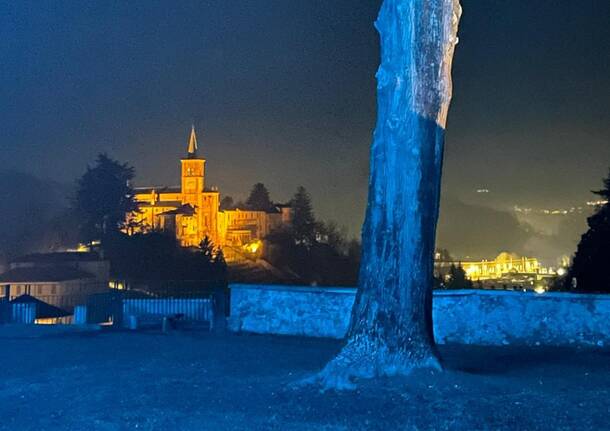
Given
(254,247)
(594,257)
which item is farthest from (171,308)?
(254,247)

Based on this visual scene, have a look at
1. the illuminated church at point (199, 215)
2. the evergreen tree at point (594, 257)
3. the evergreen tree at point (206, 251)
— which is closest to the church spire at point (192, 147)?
the illuminated church at point (199, 215)

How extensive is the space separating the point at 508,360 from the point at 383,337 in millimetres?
3613

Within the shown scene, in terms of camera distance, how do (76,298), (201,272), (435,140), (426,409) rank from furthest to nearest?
1. (201,272)
2. (76,298)
3. (435,140)
4. (426,409)

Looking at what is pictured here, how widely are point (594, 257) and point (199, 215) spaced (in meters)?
81.5

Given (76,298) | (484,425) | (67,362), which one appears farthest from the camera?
(76,298)

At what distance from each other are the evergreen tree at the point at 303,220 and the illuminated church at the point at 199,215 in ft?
10.2

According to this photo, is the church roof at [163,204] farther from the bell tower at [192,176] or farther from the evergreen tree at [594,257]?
the evergreen tree at [594,257]

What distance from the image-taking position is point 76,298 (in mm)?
49312

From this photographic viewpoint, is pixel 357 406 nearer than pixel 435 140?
Yes

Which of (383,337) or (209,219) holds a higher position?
(209,219)

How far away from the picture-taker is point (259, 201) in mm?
112625

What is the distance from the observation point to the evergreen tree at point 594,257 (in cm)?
2887

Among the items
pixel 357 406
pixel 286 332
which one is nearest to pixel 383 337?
pixel 357 406

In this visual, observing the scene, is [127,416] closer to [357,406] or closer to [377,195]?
[357,406]
